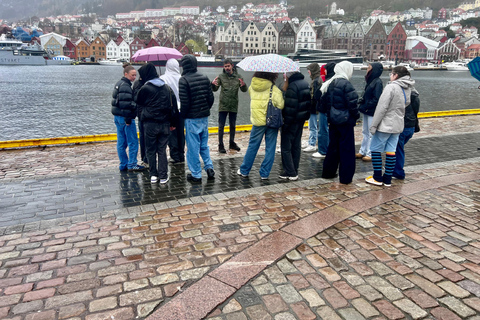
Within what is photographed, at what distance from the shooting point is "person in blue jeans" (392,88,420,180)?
6.00 m

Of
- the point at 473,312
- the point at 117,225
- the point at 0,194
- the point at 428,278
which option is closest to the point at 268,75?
the point at 117,225

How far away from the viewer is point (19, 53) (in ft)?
290

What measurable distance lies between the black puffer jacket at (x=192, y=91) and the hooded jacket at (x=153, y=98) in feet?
0.80

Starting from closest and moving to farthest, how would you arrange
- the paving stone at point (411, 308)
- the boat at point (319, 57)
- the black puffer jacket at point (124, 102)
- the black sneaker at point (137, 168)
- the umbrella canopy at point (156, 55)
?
the paving stone at point (411, 308) < the black puffer jacket at point (124, 102) < the black sneaker at point (137, 168) < the umbrella canopy at point (156, 55) < the boat at point (319, 57)

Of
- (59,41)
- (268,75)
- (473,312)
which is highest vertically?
(59,41)

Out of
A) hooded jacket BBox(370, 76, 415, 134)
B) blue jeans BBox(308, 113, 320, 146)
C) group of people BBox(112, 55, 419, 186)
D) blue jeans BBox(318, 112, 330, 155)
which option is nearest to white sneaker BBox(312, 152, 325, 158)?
blue jeans BBox(318, 112, 330, 155)

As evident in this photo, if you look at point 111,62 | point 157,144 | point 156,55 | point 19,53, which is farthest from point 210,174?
point 111,62

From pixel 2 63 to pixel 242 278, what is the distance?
10231 centimetres

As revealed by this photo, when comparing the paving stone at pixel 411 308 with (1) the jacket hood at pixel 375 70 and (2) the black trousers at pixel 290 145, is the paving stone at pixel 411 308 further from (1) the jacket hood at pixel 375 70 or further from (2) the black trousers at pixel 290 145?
(1) the jacket hood at pixel 375 70

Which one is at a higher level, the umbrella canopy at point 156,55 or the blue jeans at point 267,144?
the umbrella canopy at point 156,55

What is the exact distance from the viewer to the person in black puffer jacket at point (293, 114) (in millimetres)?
5684

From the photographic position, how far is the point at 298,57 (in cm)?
10150

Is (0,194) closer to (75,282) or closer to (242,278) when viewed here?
(75,282)

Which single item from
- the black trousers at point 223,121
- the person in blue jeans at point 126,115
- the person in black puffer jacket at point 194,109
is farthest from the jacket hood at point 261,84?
the black trousers at point 223,121
